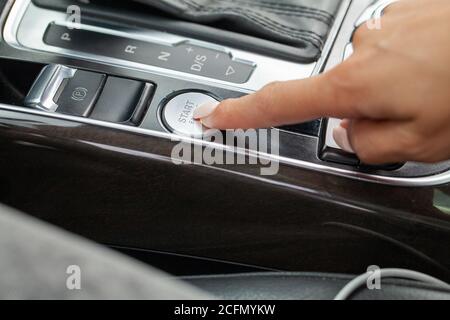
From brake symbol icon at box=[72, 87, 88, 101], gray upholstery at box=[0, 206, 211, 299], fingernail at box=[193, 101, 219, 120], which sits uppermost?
brake symbol icon at box=[72, 87, 88, 101]

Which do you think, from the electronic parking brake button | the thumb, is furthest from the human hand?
the electronic parking brake button

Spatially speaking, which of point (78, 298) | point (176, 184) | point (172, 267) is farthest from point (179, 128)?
point (78, 298)

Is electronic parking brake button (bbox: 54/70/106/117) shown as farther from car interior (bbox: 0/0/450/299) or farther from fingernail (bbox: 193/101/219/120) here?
fingernail (bbox: 193/101/219/120)

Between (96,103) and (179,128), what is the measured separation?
0.09 m

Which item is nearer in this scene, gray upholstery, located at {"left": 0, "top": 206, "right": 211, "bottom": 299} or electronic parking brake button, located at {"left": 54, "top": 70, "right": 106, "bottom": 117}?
gray upholstery, located at {"left": 0, "top": 206, "right": 211, "bottom": 299}

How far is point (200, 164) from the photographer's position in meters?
0.62

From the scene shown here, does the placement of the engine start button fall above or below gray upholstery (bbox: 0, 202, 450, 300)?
above

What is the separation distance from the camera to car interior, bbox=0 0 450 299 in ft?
2.05

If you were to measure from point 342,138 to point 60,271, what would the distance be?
0.35m

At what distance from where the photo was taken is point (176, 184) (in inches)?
25.1

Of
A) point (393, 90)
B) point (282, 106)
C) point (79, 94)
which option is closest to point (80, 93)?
point (79, 94)

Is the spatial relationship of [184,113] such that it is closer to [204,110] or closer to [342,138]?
[204,110]
